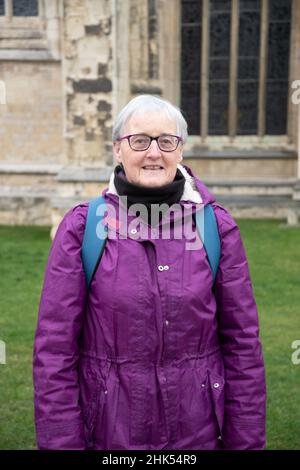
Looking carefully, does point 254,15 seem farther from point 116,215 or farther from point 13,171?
point 116,215

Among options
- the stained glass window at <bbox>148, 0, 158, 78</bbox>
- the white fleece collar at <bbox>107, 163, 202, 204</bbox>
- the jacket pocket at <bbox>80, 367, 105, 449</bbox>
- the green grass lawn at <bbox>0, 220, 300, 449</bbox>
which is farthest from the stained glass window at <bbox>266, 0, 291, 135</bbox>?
the jacket pocket at <bbox>80, 367, 105, 449</bbox>

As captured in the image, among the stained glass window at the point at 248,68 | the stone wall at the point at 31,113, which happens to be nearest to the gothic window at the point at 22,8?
the stone wall at the point at 31,113

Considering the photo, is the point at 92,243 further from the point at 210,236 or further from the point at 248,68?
the point at 248,68

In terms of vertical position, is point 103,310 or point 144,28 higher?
point 144,28

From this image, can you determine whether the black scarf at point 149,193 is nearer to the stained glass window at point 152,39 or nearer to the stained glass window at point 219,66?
the stained glass window at point 152,39

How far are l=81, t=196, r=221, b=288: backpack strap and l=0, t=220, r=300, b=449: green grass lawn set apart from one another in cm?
207

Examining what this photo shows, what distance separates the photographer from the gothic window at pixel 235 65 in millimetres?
13109

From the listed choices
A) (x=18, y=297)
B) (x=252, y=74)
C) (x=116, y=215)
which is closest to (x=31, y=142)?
(x=252, y=74)

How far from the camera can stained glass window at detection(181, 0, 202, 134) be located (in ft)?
43.6

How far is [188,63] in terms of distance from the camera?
531 inches

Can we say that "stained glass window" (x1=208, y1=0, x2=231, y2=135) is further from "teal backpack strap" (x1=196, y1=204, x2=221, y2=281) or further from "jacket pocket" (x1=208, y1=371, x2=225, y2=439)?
"jacket pocket" (x1=208, y1=371, x2=225, y2=439)

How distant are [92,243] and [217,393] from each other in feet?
2.10

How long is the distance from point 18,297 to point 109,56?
14.7ft

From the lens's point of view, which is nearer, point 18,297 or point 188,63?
point 18,297
